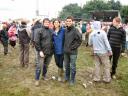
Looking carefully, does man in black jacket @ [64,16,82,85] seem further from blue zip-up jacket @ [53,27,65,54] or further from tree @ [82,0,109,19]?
tree @ [82,0,109,19]

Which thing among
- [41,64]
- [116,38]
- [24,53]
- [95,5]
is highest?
[95,5]

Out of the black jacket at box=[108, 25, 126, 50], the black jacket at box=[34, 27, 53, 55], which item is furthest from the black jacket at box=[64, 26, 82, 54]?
the black jacket at box=[108, 25, 126, 50]

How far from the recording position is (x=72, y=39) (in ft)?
30.0

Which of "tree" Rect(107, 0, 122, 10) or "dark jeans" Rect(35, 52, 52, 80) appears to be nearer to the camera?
"dark jeans" Rect(35, 52, 52, 80)

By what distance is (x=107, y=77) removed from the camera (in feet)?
32.9

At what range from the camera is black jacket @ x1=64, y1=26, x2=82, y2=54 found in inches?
360

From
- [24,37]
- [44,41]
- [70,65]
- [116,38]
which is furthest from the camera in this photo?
[24,37]

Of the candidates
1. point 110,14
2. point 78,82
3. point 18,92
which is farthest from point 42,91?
point 110,14

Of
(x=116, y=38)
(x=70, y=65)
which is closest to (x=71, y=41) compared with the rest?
(x=70, y=65)

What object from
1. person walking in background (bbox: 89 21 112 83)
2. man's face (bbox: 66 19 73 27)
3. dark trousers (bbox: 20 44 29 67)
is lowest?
dark trousers (bbox: 20 44 29 67)

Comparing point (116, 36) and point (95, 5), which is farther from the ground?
point (95, 5)

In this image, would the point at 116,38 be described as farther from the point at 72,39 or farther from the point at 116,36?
the point at 72,39

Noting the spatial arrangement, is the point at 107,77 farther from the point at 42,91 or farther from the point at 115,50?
the point at 42,91

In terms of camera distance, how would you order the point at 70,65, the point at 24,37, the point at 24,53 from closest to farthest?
the point at 70,65
the point at 24,37
the point at 24,53
